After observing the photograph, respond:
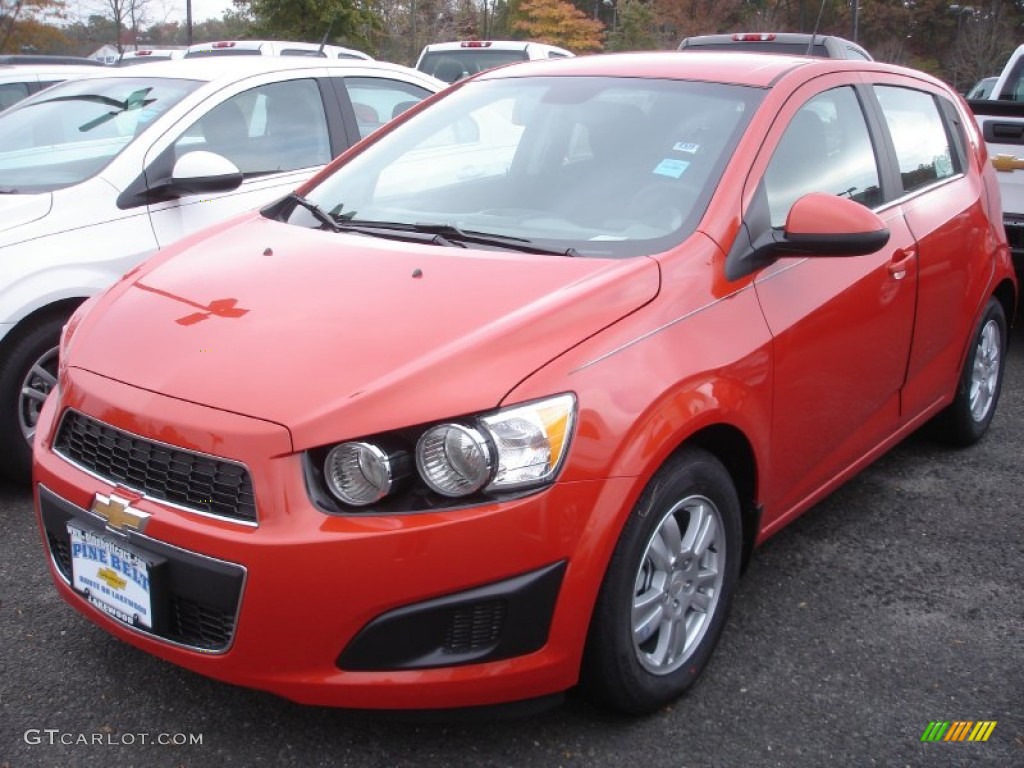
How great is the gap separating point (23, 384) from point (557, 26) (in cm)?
3915

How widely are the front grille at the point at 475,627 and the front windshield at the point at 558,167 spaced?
1.05 metres

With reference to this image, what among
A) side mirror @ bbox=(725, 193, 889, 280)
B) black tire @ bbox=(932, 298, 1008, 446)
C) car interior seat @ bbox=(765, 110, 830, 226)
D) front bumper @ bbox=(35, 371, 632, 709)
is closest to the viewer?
front bumper @ bbox=(35, 371, 632, 709)

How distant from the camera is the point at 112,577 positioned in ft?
8.24

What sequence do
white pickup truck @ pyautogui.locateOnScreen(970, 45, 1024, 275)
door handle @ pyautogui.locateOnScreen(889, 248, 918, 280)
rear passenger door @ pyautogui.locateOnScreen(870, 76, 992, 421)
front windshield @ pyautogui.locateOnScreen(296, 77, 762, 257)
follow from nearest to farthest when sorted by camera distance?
1. front windshield @ pyautogui.locateOnScreen(296, 77, 762, 257)
2. door handle @ pyautogui.locateOnScreen(889, 248, 918, 280)
3. rear passenger door @ pyautogui.locateOnScreen(870, 76, 992, 421)
4. white pickup truck @ pyautogui.locateOnScreen(970, 45, 1024, 275)

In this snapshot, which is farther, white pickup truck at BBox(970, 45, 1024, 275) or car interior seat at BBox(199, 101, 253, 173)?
white pickup truck at BBox(970, 45, 1024, 275)

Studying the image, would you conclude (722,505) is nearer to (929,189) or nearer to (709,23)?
(929,189)

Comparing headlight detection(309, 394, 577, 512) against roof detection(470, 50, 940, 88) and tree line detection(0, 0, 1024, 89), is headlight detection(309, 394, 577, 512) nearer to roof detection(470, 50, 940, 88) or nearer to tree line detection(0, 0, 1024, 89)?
roof detection(470, 50, 940, 88)

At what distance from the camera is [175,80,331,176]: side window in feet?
15.9

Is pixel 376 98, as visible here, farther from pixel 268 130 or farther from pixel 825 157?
pixel 825 157

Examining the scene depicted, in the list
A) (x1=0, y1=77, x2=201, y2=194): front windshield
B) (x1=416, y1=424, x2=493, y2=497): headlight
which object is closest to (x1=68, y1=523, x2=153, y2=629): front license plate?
(x1=416, y1=424, x2=493, y2=497): headlight

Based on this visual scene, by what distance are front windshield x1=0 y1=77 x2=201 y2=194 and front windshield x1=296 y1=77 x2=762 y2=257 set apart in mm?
1466

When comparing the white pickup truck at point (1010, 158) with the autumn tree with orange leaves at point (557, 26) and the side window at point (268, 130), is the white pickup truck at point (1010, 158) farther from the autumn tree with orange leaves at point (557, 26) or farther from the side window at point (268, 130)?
the autumn tree with orange leaves at point (557, 26)

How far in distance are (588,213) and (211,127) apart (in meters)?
2.42

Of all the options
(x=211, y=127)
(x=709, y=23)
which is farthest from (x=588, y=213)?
(x=709, y=23)
